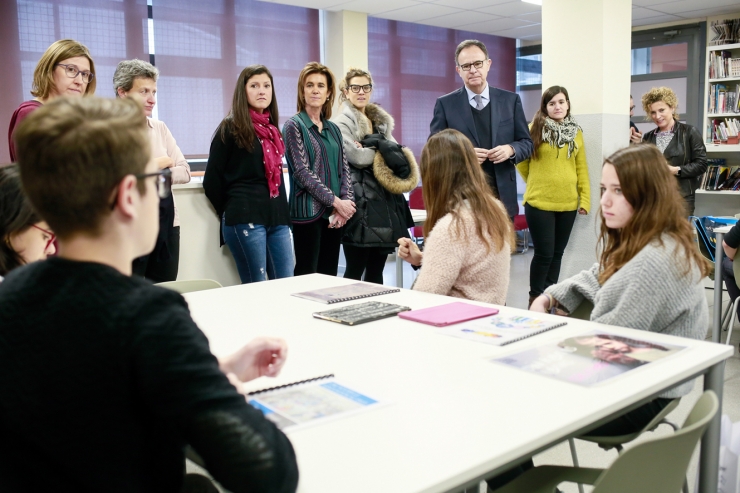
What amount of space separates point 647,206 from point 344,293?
92cm

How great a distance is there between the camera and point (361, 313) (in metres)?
1.80

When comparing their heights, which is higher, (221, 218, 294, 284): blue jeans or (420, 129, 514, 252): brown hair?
(420, 129, 514, 252): brown hair

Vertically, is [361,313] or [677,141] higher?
[677,141]

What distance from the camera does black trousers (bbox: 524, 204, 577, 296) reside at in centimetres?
405

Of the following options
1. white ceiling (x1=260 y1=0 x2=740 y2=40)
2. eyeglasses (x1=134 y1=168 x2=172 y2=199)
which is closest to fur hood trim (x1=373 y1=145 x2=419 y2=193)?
eyeglasses (x1=134 y1=168 x2=172 y2=199)

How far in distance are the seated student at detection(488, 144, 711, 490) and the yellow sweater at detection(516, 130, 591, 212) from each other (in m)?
2.25

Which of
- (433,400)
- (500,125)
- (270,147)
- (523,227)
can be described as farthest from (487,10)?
(433,400)

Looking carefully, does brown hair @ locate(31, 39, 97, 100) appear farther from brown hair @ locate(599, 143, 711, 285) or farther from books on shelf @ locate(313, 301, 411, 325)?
brown hair @ locate(599, 143, 711, 285)

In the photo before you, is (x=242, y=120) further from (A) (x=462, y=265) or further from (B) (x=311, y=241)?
(A) (x=462, y=265)

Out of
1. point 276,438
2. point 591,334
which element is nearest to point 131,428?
point 276,438

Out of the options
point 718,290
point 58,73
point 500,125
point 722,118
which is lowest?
point 718,290

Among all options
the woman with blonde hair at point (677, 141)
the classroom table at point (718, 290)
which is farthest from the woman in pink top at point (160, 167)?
the woman with blonde hair at point (677, 141)

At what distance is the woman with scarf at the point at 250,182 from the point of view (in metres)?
3.13

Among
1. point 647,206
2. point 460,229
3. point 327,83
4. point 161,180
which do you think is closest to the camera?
point 161,180
